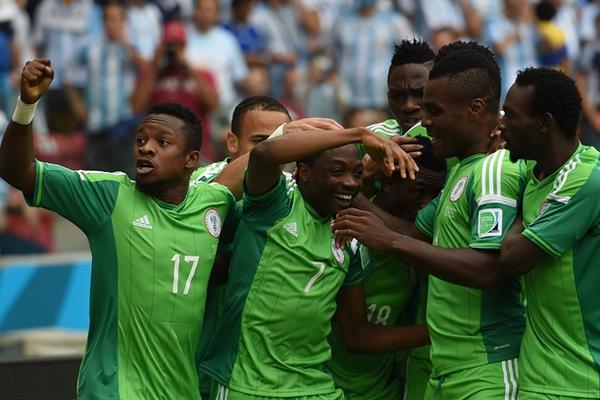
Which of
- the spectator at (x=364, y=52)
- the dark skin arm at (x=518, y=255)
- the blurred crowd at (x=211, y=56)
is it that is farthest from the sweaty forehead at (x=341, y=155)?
the spectator at (x=364, y=52)

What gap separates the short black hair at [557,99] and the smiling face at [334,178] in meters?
0.99

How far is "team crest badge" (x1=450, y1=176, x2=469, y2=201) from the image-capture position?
21.1 ft

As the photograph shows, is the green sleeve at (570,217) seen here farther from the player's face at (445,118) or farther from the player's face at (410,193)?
the player's face at (410,193)

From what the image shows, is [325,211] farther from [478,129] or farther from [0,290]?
[0,290]

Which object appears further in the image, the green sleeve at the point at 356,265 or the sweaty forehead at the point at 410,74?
the sweaty forehead at the point at 410,74

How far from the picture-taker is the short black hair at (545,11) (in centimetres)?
1554

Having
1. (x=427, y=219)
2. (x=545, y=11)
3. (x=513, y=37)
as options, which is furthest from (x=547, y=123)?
(x=545, y=11)

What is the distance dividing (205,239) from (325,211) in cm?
64

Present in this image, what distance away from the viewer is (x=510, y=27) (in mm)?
15375

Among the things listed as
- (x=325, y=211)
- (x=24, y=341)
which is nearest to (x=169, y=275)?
(x=325, y=211)

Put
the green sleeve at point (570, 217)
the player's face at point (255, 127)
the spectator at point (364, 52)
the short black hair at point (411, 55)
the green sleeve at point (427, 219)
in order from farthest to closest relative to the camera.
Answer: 1. the spectator at point (364, 52)
2. the short black hair at point (411, 55)
3. the player's face at point (255, 127)
4. the green sleeve at point (427, 219)
5. the green sleeve at point (570, 217)

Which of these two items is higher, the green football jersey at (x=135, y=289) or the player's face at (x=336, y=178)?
the player's face at (x=336, y=178)

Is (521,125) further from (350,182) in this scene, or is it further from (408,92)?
(408,92)

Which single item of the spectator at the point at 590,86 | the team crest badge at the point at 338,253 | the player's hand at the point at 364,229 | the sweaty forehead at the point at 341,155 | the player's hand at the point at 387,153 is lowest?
the spectator at the point at 590,86
